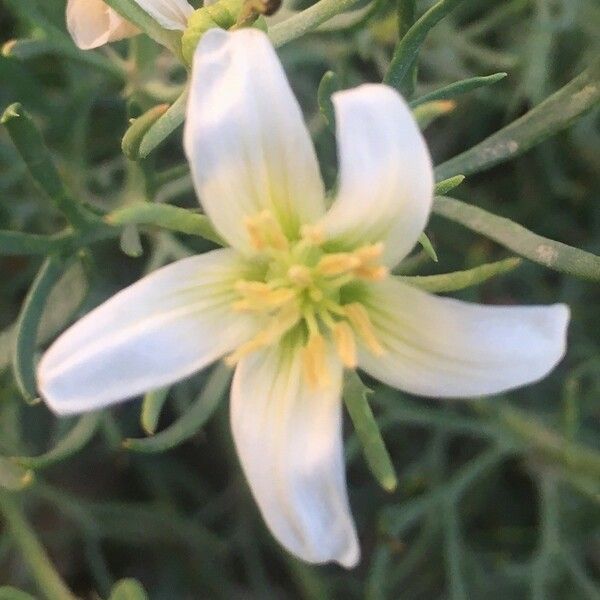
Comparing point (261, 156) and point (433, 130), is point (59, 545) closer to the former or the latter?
point (433, 130)

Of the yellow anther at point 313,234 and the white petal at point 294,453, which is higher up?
the yellow anther at point 313,234

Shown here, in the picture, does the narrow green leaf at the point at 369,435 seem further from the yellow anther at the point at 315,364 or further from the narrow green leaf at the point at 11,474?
the narrow green leaf at the point at 11,474

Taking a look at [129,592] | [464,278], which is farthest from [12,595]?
[464,278]

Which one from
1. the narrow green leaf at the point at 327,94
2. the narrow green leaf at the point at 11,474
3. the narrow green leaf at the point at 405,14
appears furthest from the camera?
the narrow green leaf at the point at 11,474

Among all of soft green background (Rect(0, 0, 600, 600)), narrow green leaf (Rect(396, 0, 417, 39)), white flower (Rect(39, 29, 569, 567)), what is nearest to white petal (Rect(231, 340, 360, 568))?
white flower (Rect(39, 29, 569, 567))

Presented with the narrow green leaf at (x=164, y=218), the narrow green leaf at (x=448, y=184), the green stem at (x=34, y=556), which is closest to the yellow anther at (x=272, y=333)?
the narrow green leaf at (x=164, y=218)

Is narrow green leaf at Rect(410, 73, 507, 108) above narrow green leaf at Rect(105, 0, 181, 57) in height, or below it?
below

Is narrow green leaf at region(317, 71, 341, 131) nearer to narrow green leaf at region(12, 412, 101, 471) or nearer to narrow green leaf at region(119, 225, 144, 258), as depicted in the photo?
narrow green leaf at region(119, 225, 144, 258)
